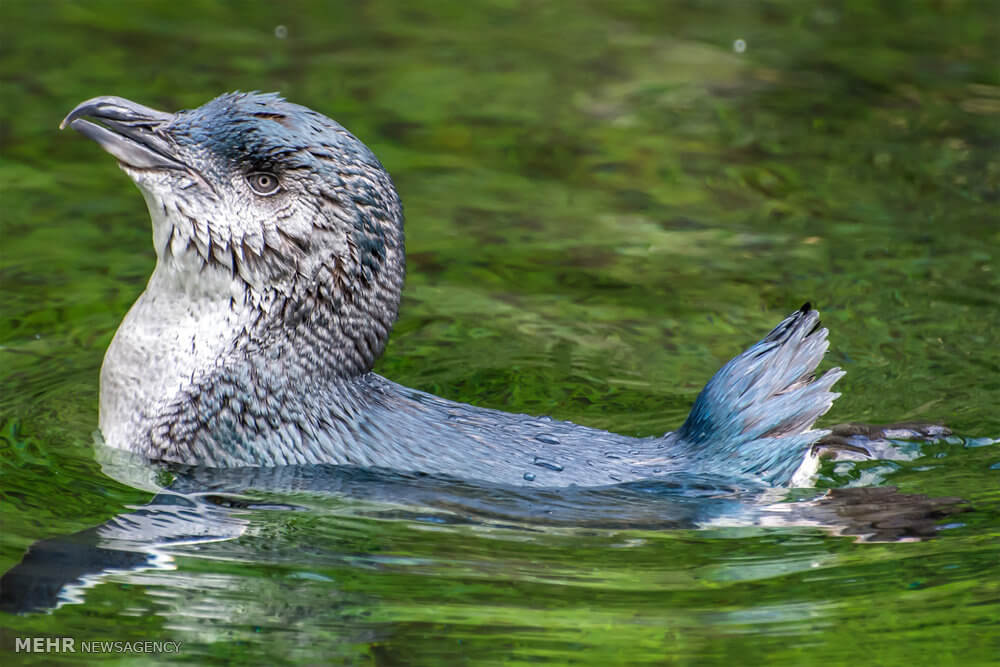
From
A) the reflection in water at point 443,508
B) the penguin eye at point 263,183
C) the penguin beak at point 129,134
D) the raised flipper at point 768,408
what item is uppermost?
the penguin beak at point 129,134

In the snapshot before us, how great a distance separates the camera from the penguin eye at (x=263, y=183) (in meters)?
5.82

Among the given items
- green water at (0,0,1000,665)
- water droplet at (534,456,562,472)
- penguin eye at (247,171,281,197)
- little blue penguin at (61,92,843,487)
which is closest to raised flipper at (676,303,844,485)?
little blue penguin at (61,92,843,487)

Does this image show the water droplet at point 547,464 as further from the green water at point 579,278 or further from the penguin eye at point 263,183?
the penguin eye at point 263,183

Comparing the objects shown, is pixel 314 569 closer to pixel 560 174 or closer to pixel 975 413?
pixel 975 413

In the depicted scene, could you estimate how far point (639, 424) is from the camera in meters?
6.98

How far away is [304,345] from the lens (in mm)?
5945

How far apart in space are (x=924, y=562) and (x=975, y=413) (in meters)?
1.65

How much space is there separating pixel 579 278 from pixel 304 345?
115 inches

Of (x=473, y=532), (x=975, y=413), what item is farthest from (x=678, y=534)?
(x=975, y=413)

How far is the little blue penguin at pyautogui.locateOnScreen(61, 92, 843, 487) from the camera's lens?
19.1ft

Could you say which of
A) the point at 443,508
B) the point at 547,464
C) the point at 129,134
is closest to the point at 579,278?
the point at 547,464

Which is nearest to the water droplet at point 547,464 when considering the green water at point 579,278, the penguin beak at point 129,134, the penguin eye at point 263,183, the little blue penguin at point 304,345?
the little blue penguin at point 304,345

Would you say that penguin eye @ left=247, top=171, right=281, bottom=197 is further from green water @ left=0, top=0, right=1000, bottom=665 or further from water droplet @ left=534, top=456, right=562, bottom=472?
water droplet @ left=534, top=456, right=562, bottom=472

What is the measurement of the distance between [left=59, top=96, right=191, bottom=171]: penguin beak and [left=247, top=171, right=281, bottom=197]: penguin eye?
263 mm
